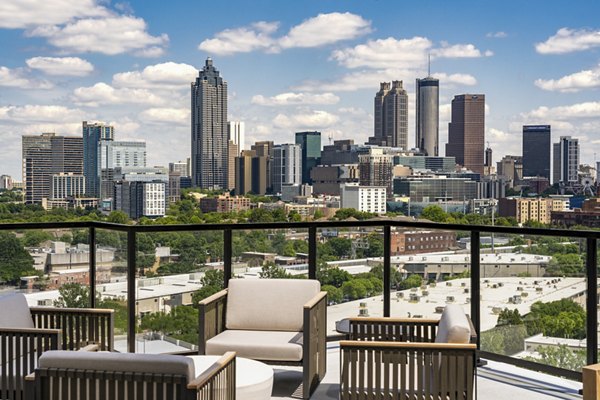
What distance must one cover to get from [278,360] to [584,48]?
156 feet

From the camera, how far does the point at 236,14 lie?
45.7 meters

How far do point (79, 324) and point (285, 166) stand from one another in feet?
96.0

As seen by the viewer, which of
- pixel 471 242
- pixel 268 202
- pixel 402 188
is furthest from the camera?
pixel 402 188

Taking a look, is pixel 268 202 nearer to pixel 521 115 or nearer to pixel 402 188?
pixel 402 188

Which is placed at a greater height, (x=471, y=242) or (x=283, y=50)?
(x=283, y=50)

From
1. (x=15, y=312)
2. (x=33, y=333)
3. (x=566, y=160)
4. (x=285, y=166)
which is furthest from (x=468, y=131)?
(x=33, y=333)

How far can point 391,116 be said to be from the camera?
42812mm

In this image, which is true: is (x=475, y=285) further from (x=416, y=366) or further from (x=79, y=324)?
(x=79, y=324)

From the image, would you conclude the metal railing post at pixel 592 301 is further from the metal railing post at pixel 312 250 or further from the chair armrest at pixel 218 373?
the chair armrest at pixel 218 373

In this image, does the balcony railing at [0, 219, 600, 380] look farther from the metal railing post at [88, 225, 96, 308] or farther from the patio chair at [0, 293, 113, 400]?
the patio chair at [0, 293, 113, 400]

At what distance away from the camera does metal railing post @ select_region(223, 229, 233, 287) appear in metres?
5.55

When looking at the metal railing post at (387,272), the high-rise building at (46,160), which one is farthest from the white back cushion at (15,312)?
the high-rise building at (46,160)

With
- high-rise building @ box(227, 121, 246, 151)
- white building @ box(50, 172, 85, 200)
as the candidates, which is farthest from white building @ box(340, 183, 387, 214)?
white building @ box(50, 172, 85, 200)

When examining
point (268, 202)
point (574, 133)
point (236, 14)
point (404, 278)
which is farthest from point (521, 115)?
point (404, 278)
